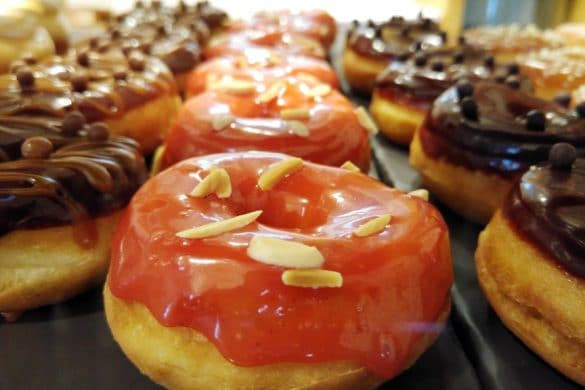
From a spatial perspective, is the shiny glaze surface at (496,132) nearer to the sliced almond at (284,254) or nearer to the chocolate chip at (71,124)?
the sliced almond at (284,254)

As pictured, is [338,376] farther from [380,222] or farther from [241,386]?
[380,222]

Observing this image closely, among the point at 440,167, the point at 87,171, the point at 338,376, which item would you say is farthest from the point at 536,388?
the point at 87,171

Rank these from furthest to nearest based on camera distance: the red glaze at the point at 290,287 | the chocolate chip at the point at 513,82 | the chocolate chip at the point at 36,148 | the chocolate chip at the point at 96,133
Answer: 1. the chocolate chip at the point at 513,82
2. the chocolate chip at the point at 96,133
3. the chocolate chip at the point at 36,148
4. the red glaze at the point at 290,287

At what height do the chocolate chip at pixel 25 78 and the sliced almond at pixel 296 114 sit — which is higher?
the chocolate chip at pixel 25 78

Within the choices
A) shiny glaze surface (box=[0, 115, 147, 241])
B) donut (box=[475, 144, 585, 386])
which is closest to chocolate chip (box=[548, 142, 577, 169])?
donut (box=[475, 144, 585, 386])

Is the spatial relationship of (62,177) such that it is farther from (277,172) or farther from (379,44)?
(379,44)

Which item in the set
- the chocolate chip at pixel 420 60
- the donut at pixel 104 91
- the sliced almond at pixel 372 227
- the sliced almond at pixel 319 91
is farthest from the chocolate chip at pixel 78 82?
the chocolate chip at pixel 420 60
